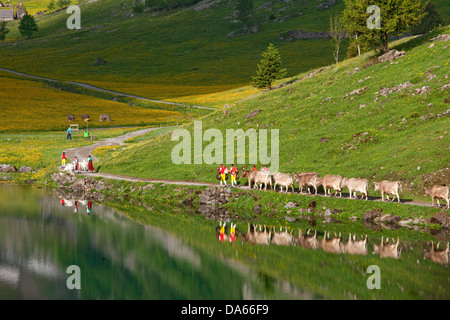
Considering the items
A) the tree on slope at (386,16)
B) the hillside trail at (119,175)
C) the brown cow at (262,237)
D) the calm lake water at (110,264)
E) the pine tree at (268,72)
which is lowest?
the calm lake water at (110,264)

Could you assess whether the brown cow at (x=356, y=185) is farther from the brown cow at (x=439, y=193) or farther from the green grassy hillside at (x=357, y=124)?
the brown cow at (x=439, y=193)

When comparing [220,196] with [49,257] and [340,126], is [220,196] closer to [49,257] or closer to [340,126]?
[340,126]

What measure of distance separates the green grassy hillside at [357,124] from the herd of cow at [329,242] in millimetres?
10440

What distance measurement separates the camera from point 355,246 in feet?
127

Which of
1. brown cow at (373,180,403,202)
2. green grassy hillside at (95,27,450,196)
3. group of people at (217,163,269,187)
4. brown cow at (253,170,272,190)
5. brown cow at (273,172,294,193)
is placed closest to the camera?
brown cow at (373,180,403,202)

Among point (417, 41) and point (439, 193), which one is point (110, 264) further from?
point (417, 41)

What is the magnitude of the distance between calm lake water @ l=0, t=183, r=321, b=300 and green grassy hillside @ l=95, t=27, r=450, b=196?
16.7m

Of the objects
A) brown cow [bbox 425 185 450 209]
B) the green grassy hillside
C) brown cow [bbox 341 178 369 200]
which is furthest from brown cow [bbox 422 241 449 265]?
the green grassy hillside

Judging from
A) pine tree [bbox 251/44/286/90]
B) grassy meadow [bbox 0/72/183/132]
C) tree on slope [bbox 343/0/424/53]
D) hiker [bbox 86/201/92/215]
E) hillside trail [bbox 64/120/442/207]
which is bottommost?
hiker [bbox 86/201/92/215]

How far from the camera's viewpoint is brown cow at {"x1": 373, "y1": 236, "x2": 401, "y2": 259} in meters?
36.1

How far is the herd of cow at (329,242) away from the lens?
3600 cm

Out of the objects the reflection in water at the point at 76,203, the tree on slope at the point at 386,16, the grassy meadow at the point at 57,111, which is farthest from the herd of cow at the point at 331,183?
the grassy meadow at the point at 57,111

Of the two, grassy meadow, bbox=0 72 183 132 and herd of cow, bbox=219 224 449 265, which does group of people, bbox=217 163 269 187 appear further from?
grassy meadow, bbox=0 72 183 132
